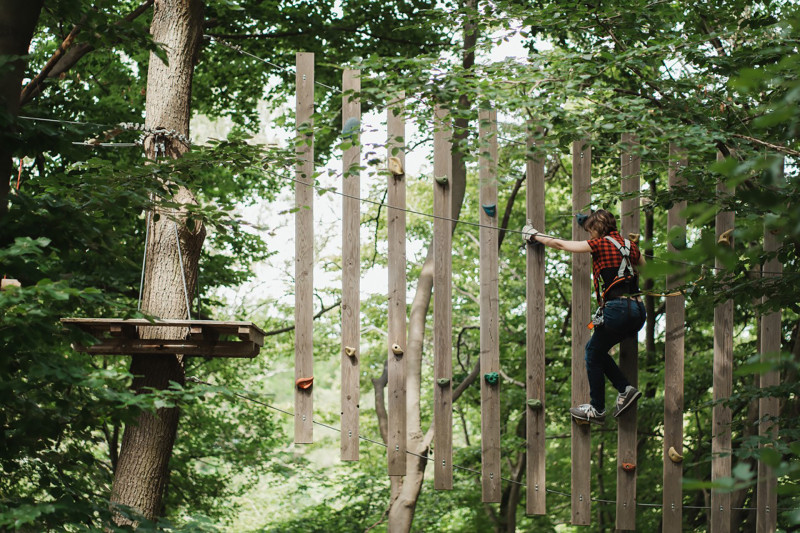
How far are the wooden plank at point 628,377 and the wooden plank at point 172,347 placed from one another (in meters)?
2.09

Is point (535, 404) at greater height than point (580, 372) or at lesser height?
lesser

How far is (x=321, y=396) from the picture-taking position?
22516mm

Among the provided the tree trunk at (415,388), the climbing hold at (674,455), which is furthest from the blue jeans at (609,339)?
the tree trunk at (415,388)

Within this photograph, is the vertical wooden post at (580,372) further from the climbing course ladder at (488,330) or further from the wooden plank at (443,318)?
the wooden plank at (443,318)

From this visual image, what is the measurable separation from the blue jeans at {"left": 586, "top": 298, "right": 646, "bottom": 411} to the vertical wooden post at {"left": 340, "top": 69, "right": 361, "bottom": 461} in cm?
129

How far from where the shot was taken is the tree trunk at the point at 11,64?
314 cm

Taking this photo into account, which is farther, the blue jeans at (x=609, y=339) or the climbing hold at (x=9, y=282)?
the blue jeans at (x=609, y=339)

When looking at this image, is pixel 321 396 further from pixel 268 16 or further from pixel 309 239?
pixel 309 239

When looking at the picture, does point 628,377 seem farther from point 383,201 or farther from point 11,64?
point 383,201

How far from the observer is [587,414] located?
468 cm

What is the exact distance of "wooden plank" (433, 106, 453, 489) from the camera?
4.68 metres

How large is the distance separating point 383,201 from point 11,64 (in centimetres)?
585

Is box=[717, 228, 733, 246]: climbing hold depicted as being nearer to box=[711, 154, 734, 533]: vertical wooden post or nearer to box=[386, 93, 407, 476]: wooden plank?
box=[711, 154, 734, 533]: vertical wooden post

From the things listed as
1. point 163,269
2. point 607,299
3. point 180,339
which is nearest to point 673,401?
point 607,299
